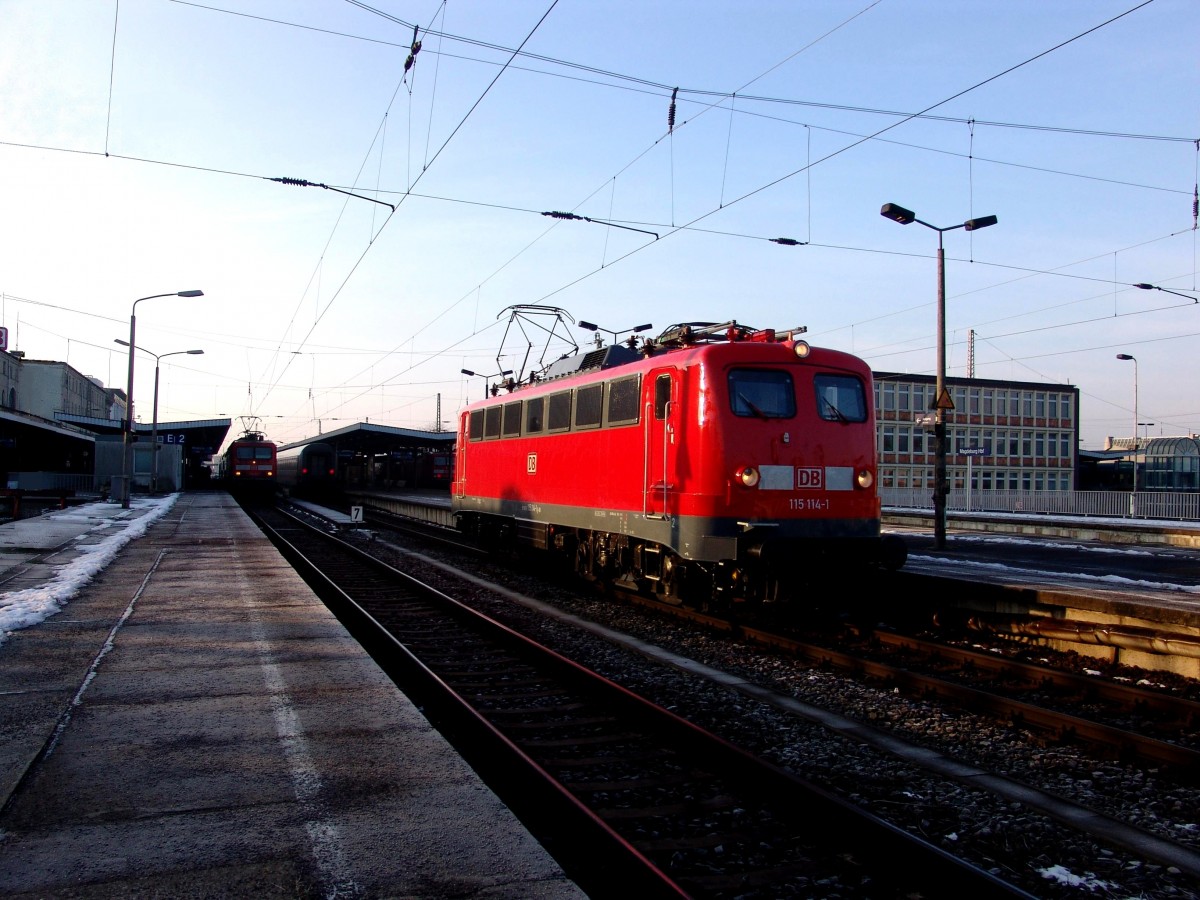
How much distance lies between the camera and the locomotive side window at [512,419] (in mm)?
17031

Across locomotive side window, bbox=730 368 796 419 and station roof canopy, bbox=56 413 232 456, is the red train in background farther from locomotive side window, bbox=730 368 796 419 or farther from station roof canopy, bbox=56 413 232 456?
locomotive side window, bbox=730 368 796 419

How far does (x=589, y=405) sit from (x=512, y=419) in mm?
4084

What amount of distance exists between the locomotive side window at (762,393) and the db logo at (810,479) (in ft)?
2.24

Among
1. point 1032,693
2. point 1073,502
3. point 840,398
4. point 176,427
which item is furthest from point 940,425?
point 176,427

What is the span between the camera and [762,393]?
1090cm

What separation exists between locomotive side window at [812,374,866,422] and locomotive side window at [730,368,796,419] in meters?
0.41

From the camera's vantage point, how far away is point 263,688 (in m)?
7.49

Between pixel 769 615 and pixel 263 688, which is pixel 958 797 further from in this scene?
pixel 769 615

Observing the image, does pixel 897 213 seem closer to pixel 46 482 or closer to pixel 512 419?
pixel 512 419

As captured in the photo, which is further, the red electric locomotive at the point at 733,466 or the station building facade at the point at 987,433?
the station building facade at the point at 987,433

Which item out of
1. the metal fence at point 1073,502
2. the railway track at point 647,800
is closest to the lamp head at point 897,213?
the railway track at point 647,800

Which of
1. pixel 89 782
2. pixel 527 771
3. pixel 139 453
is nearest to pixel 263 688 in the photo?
pixel 89 782

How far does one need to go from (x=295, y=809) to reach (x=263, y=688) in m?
2.92

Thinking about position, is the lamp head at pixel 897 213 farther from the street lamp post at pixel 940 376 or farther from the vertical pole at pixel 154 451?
the vertical pole at pixel 154 451
